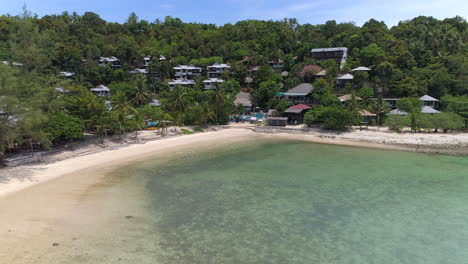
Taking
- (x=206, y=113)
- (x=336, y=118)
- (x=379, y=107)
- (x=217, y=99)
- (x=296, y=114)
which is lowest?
(x=336, y=118)

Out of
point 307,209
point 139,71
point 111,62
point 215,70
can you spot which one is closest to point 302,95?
point 215,70

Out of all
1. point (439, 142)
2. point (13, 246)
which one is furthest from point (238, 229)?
point (439, 142)

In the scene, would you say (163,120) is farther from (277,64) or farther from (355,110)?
(277,64)

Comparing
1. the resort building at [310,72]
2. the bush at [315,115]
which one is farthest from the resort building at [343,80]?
the bush at [315,115]

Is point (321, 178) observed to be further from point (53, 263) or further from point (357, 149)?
point (53, 263)

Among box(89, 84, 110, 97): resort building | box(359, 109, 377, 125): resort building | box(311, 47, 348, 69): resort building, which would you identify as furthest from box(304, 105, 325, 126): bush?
box(89, 84, 110, 97): resort building

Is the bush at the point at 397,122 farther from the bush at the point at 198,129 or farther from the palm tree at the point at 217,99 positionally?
the bush at the point at 198,129

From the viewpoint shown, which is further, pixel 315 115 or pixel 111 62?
pixel 111 62
